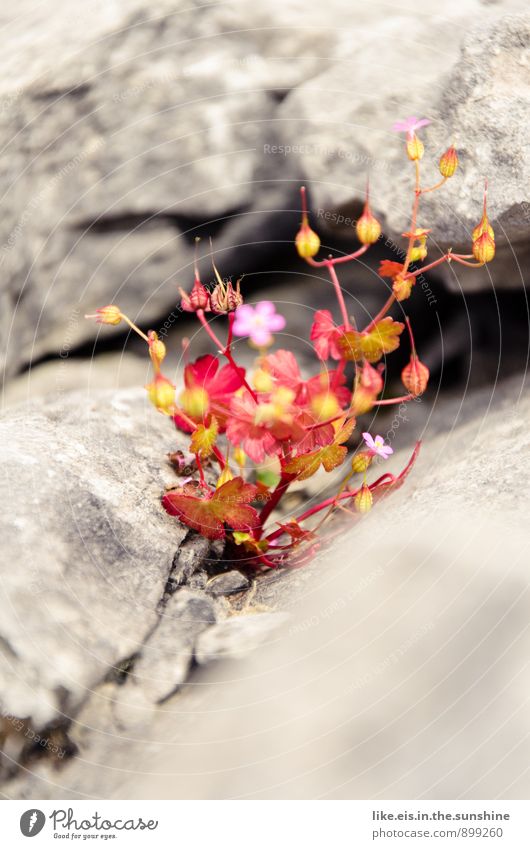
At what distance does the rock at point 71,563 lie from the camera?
2.22ft

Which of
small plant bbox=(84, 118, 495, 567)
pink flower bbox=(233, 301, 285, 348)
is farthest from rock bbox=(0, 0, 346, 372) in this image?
pink flower bbox=(233, 301, 285, 348)

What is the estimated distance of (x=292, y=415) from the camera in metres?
0.72

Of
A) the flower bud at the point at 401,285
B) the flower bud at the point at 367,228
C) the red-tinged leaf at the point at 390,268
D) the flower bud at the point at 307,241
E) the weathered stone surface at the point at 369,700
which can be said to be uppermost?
the flower bud at the point at 307,241

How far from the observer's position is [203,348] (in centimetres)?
109

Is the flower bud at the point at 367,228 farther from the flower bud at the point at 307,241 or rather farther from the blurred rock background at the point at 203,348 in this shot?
the blurred rock background at the point at 203,348

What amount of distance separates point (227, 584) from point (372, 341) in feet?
1.01

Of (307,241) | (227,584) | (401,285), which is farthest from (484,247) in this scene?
(227,584)

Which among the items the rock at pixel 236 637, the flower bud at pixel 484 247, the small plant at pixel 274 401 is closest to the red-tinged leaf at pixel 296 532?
the small plant at pixel 274 401

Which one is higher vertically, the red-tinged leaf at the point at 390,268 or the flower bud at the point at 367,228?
the flower bud at the point at 367,228

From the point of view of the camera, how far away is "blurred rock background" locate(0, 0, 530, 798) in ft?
2.17

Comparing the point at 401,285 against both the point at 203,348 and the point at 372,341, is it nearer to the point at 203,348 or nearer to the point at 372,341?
the point at 372,341

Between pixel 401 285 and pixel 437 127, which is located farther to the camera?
pixel 437 127

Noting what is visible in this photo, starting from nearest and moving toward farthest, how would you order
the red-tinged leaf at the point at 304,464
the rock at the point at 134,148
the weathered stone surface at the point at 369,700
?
the weathered stone surface at the point at 369,700
the red-tinged leaf at the point at 304,464
the rock at the point at 134,148

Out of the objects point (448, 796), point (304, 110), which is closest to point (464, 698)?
point (448, 796)
